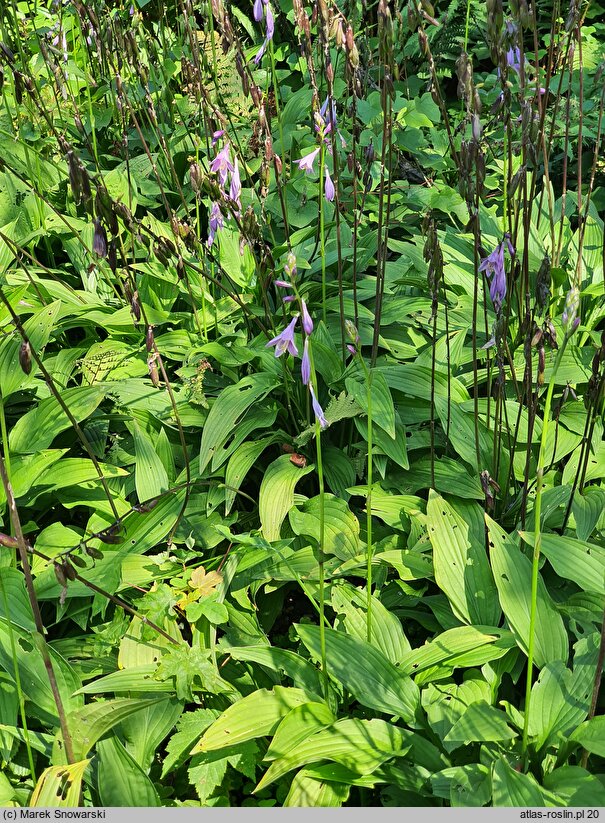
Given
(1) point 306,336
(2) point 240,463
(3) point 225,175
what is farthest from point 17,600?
(3) point 225,175

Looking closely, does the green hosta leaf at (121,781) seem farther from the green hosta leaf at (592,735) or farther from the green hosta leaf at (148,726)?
the green hosta leaf at (592,735)

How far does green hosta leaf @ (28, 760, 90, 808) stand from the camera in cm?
197

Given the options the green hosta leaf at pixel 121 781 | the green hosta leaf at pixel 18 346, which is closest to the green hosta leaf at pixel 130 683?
the green hosta leaf at pixel 121 781

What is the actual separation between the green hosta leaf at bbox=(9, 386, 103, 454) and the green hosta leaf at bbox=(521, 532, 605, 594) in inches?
70.2

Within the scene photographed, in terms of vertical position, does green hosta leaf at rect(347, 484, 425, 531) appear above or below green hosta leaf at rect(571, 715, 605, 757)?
above

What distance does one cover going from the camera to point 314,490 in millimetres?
3078

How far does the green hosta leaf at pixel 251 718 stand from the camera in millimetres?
2049

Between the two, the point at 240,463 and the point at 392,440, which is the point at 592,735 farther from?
the point at 240,463

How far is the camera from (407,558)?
8.38 ft

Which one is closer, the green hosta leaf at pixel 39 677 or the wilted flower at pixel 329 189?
the green hosta leaf at pixel 39 677

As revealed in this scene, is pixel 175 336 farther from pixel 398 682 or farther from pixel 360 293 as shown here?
pixel 398 682

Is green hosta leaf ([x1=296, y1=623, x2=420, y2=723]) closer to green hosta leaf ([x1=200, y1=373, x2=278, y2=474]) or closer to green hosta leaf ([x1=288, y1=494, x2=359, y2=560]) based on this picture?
green hosta leaf ([x1=288, y1=494, x2=359, y2=560])

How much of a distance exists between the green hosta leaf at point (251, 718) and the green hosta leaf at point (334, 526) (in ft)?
2.00

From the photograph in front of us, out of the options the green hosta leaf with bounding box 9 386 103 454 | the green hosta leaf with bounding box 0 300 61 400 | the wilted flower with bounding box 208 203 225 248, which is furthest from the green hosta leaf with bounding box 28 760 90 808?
the wilted flower with bounding box 208 203 225 248
